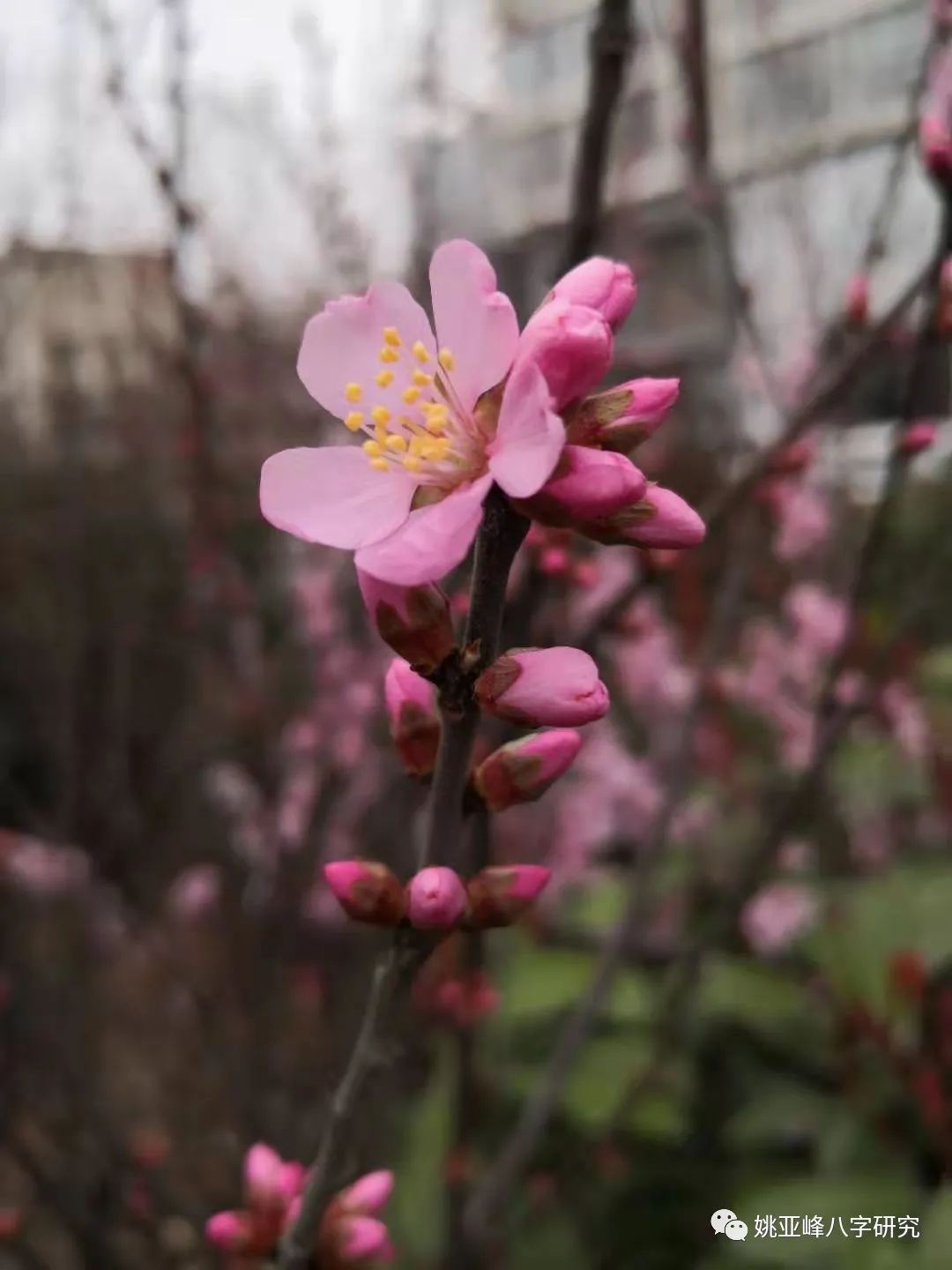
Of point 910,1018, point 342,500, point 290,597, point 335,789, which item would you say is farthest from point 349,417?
point 290,597

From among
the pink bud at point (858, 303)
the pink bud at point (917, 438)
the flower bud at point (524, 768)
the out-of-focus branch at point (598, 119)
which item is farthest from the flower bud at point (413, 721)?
the pink bud at point (858, 303)

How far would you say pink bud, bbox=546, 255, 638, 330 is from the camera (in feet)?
Answer: 1.63

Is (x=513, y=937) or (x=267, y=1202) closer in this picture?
(x=267, y=1202)

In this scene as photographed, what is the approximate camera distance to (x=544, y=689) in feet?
1.61

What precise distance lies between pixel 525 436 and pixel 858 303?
0.98m

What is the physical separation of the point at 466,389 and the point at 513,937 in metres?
2.67

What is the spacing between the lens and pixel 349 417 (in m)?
0.58

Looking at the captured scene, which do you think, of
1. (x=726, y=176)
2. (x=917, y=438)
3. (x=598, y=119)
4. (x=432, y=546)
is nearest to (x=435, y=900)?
(x=432, y=546)

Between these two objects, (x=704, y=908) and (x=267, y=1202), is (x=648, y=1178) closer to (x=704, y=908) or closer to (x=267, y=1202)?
(x=704, y=908)

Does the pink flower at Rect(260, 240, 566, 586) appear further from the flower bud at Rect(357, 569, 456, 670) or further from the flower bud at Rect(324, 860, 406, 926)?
the flower bud at Rect(324, 860, 406, 926)

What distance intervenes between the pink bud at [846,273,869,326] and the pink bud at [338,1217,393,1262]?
1131mm

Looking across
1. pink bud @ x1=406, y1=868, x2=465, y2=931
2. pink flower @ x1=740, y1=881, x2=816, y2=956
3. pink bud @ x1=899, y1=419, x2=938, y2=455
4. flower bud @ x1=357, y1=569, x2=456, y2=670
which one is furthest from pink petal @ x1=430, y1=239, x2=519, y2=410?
pink flower @ x1=740, y1=881, x2=816, y2=956

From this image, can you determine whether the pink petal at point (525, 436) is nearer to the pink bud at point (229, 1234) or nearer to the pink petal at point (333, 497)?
the pink petal at point (333, 497)

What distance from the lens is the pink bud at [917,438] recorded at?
1.20 meters
